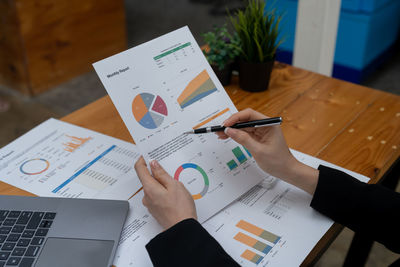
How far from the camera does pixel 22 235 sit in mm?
665

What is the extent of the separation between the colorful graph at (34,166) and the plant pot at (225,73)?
506 mm

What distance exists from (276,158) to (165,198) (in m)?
0.24

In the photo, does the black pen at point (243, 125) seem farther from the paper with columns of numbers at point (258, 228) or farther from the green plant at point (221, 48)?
the green plant at point (221, 48)

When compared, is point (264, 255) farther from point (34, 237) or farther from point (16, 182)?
point (16, 182)

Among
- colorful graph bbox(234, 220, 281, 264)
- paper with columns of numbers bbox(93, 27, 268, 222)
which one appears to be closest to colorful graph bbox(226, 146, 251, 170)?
paper with columns of numbers bbox(93, 27, 268, 222)

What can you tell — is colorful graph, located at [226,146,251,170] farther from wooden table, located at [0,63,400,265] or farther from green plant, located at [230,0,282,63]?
green plant, located at [230,0,282,63]

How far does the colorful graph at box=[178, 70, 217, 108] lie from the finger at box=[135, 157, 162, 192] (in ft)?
0.51

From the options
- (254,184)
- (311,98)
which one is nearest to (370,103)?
(311,98)

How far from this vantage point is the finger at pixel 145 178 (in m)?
0.70

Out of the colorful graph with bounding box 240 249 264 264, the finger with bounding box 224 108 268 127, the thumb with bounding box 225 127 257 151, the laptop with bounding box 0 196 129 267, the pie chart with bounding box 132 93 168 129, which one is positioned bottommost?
the colorful graph with bounding box 240 249 264 264

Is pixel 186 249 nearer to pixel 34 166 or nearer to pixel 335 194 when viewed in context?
pixel 335 194

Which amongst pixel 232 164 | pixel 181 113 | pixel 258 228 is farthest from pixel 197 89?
pixel 258 228

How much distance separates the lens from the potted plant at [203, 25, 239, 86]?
1.10 m

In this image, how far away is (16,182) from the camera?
2.67 feet
